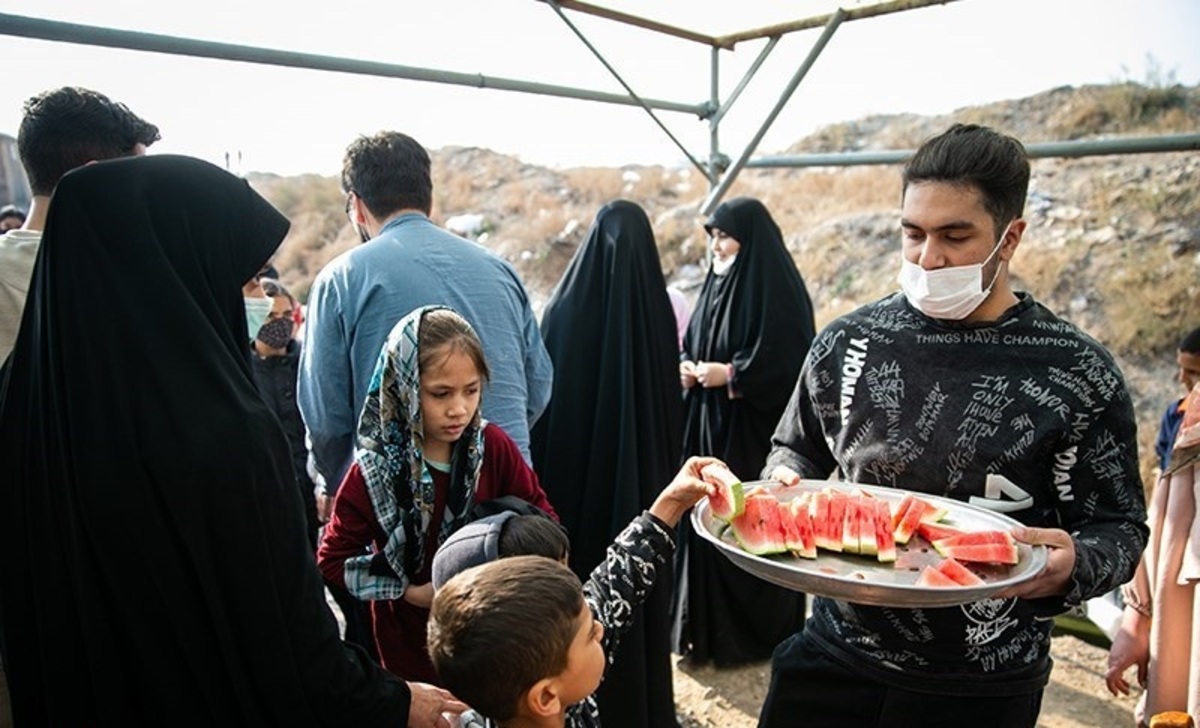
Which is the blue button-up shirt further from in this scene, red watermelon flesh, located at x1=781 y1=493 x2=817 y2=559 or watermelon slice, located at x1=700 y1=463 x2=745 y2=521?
red watermelon flesh, located at x1=781 y1=493 x2=817 y2=559

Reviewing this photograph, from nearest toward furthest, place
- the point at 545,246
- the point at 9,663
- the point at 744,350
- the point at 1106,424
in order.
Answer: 1. the point at 9,663
2. the point at 1106,424
3. the point at 744,350
4. the point at 545,246

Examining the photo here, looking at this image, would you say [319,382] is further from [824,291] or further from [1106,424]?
[824,291]

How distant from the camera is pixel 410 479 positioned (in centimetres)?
229

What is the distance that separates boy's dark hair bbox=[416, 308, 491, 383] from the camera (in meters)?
2.31

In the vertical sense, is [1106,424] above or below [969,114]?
below

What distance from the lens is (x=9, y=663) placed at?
1.43 metres

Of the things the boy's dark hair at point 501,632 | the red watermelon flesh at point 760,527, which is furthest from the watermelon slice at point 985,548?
the boy's dark hair at point 501,632

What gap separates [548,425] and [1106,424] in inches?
91.2

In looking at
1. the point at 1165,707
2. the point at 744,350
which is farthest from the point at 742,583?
the point at 1165,707

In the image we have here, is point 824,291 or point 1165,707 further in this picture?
point 824,291

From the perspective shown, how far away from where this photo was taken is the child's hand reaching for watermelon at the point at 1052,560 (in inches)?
63.2

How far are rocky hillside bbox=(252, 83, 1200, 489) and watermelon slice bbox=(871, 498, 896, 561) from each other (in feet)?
25.8

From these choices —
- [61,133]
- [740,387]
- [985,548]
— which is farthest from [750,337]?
[61,133]

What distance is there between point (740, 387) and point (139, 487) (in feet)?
11.4
